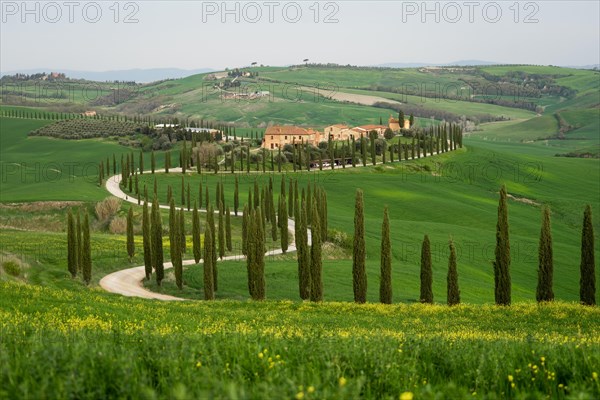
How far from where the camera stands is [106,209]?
95562 millimetres

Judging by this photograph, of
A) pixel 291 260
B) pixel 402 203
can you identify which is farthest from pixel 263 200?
pixel 402 203

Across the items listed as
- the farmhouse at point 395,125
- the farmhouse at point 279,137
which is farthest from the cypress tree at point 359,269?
the farmhouse at point 395,125

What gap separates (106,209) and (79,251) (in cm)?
3699

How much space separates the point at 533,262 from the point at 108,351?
74.7 meters

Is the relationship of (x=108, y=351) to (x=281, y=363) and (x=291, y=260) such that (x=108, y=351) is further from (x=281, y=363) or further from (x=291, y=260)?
(x=291, y=260)

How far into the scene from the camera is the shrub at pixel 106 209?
95.0 meters

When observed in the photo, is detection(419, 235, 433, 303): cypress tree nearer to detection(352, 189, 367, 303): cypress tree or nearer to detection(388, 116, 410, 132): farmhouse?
detection(352, 189, 367, 303): cypress tree

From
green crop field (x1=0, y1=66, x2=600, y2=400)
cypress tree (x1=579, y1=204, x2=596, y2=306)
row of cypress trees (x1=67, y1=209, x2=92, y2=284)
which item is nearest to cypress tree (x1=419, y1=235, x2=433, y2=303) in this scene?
green crop field (x1=0, y1=66, x2=600, y2=400)

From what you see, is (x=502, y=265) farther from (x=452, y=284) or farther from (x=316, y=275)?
(x=316, y=275)

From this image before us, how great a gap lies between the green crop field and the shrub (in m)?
0.75

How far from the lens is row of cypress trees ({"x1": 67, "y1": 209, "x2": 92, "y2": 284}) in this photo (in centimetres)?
5744

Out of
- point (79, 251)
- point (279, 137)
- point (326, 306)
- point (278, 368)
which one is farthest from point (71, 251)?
point (279, 137)

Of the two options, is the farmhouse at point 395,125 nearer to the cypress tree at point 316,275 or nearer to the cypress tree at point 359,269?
the cypress tree at point 359,269

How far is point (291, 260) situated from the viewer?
72.6 m
